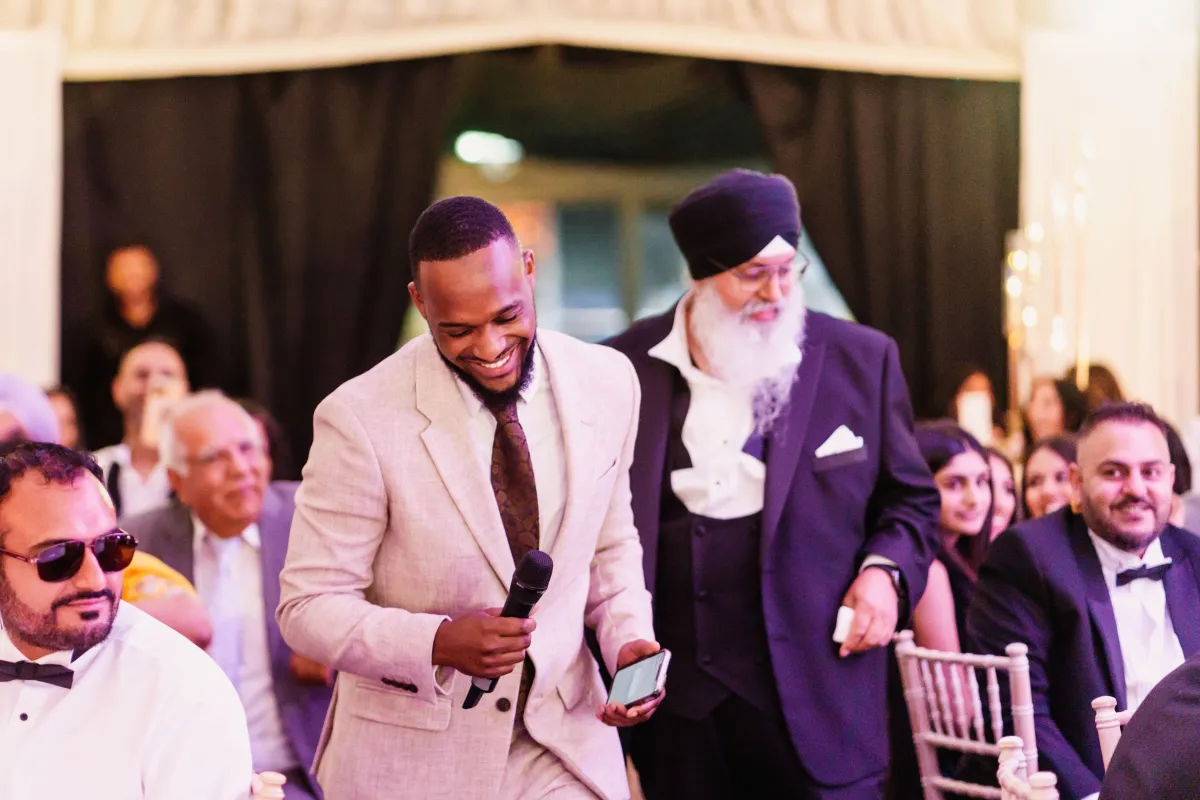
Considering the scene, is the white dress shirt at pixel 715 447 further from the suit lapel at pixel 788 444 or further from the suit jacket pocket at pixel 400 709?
the suit jacket pocket at pixel 400 709

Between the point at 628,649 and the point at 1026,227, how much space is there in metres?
6.15

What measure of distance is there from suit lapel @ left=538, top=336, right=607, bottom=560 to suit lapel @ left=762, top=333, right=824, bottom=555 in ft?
2.11

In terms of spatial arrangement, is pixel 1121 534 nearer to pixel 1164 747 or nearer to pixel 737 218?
pixel 737 218

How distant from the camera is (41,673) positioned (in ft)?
8.14

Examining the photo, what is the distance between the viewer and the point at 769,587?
321cm

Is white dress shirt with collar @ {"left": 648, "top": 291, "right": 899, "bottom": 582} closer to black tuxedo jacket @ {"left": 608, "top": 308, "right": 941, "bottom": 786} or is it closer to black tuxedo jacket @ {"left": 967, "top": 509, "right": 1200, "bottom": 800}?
black tuxedo jacket @ {"left": 608, "top": 308, "right": 941, "bottom": 786}

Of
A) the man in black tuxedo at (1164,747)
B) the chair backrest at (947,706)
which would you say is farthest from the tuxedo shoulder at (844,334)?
the man in black tuxedo at (1164,747)

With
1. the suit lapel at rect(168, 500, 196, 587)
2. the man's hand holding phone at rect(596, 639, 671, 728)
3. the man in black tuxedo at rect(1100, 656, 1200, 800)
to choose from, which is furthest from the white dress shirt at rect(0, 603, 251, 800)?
the suit lapel at rect(168, 500, 196, 587)

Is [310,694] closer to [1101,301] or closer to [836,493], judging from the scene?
[836,493]

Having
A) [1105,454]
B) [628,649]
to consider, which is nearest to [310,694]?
[628,649]

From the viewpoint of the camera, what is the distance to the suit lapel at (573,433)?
2.59 m

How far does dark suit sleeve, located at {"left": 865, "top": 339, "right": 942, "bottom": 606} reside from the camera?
3270 mm

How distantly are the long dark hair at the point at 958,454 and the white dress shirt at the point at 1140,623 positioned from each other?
1.08m

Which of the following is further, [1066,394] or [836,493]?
[1066,394]
